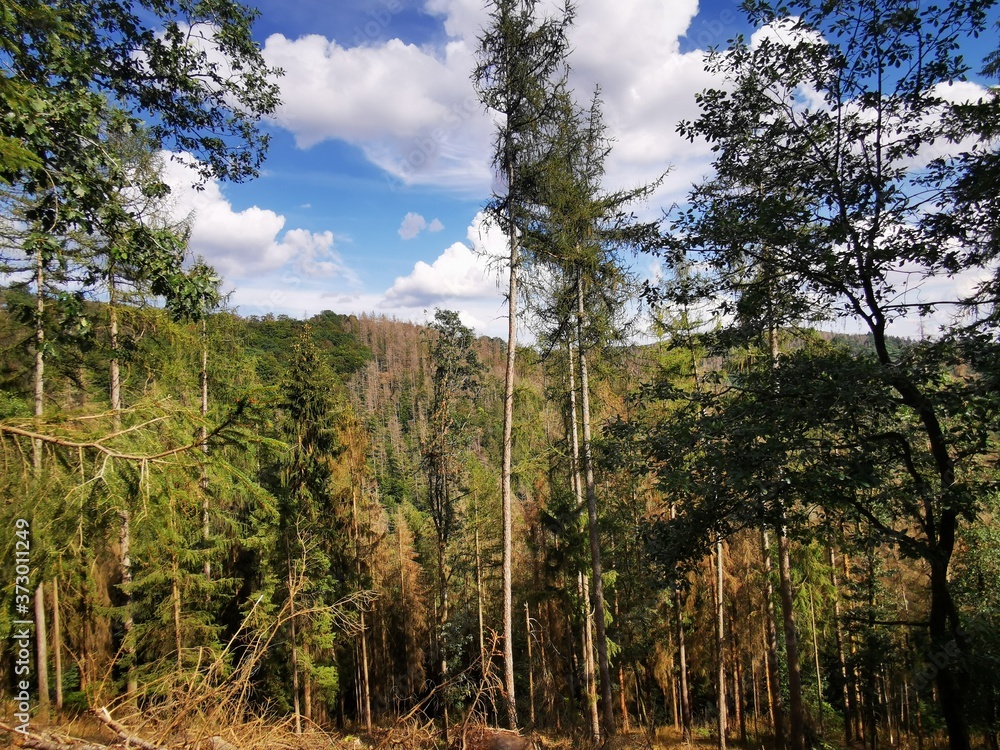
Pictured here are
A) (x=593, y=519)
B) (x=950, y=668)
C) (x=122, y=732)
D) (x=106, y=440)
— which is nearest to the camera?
(x=106, y=440)

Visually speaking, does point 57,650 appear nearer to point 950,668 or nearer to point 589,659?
point 589,659

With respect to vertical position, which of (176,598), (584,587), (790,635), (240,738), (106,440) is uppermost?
(106,440)

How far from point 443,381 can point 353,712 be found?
65.0 ft

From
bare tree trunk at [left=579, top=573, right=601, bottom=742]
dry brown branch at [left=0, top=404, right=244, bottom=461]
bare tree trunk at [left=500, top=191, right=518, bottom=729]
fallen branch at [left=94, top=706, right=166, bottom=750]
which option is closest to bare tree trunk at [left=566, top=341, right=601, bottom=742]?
bare tree trunk at [left=579, top=573, right=601, bottom=742]

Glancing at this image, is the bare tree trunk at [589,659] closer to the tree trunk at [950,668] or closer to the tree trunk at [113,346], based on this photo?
the tree trunk at [950,668]

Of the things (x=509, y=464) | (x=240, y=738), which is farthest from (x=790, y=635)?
(x=240, y=738)

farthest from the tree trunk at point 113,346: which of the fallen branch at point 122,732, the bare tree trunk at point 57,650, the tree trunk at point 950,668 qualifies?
Answer: the tree trunk at point 950,668

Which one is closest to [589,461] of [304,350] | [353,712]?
[304,350]

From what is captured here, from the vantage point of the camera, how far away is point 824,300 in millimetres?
5664

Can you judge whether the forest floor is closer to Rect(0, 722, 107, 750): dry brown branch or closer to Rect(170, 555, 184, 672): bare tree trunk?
Rect(0, 722, 107, 750): dry brown branch

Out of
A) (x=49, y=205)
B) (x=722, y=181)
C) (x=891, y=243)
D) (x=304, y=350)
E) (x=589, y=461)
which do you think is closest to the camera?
(x=49, y=205)

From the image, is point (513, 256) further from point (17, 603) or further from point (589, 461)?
point (17, 603)

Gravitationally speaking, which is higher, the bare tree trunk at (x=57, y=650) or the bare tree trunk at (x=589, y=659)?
the bare tree trunk at (x=57, y=650)

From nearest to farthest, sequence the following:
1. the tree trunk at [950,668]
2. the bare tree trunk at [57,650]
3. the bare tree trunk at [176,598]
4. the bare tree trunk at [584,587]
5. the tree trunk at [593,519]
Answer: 1. the tree trunk at [950,668]
2. the bare tree trunk at [57,650]
3. the tree trunk at [593,519]
4. the bare tree trunk at [584,587]
5. the bare tree trunk at [176,598]
